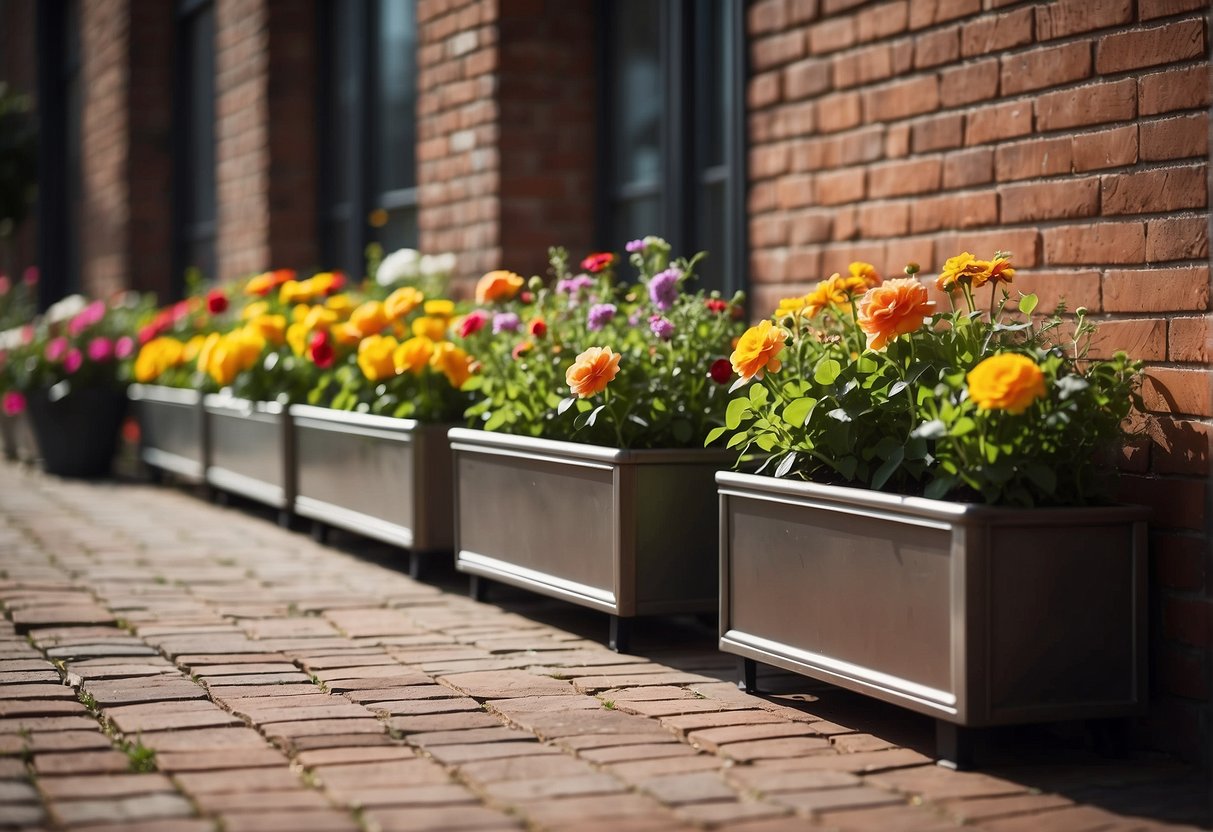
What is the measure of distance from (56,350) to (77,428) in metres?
0.49

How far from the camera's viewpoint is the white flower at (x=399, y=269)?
721cm

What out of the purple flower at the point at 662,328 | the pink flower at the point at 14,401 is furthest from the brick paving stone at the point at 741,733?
the pink flower at the point at 14,401

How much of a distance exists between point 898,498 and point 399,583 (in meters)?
2.80

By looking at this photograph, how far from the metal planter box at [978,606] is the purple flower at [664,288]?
125 centimetres

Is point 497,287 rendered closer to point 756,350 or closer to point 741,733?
point 756,350

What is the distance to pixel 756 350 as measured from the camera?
4.04 meters

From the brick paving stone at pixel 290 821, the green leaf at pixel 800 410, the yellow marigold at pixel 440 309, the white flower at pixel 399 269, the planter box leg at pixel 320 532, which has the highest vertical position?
the white flower at pixel 399 269

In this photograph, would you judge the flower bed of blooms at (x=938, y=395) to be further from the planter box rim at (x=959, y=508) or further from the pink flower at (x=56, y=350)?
the pink flower at (x=56, y=350)

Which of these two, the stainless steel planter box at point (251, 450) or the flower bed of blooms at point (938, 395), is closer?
the flower bed of blooms at point (938, 395)

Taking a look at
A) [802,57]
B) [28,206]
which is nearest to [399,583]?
[802,57]

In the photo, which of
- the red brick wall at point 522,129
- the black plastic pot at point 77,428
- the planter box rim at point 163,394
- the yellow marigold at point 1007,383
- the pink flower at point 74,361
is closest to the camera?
the yellow marigold at point 1007,383

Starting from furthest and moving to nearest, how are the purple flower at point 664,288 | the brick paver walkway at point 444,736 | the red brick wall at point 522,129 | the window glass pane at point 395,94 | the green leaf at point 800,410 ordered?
1. the window glass pane at point 395,94
2. the red brick wall at point 522,129
3. the purple flower at point 664,288
4. the green leaf at point 800,410
5. the brick paver walkway at point 444,736

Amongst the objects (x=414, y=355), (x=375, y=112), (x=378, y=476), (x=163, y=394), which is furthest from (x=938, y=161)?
(x=163, y=394)

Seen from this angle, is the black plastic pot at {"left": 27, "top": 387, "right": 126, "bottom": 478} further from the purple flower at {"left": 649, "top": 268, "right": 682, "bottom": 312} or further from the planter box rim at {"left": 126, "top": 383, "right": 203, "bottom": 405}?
the purple flower at {"left": 649, "top": 268, "right": 682, "bottom": 312}
